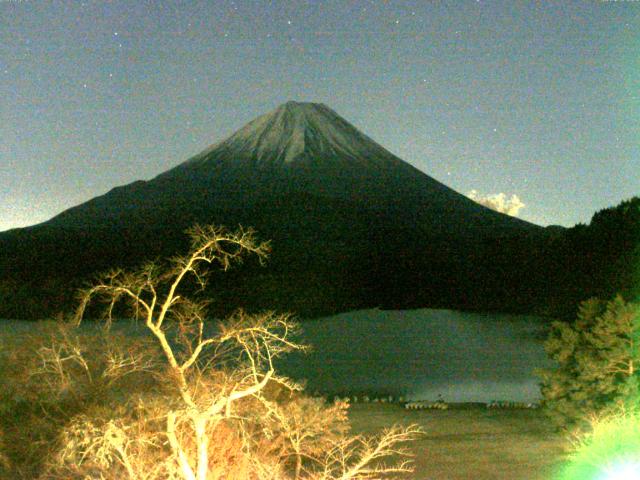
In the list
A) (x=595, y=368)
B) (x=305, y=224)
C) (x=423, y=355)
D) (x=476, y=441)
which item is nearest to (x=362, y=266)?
(x=305, y=224)

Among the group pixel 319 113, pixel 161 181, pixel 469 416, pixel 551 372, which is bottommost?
pixel 469 416

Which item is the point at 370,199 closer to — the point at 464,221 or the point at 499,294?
the point at 464,221

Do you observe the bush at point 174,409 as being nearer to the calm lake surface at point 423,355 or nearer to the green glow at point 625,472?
the green glow at point 625,472

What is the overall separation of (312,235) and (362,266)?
25.6 feet

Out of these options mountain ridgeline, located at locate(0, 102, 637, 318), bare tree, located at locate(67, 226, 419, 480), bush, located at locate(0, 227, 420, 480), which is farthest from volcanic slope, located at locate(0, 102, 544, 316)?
bare tree, located at locate(67, 226, 419, 480)

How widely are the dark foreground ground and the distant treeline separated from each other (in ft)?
17.5

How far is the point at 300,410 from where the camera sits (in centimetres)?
966

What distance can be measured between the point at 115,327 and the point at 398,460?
63.3ft

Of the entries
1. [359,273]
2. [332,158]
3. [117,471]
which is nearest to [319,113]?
[332,158]

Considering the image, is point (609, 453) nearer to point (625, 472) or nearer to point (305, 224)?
point (625, 472)

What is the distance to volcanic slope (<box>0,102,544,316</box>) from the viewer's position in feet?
120

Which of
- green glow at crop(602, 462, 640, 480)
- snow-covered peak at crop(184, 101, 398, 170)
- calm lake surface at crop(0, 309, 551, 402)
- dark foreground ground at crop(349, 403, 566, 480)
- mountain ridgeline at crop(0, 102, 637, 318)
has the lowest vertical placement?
calm lake surface at crop(0, 309, 551, 402)

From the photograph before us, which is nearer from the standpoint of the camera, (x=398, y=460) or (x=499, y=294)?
(x=398, y=460)

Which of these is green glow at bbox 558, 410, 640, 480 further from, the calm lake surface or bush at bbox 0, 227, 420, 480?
the calm lake surface
